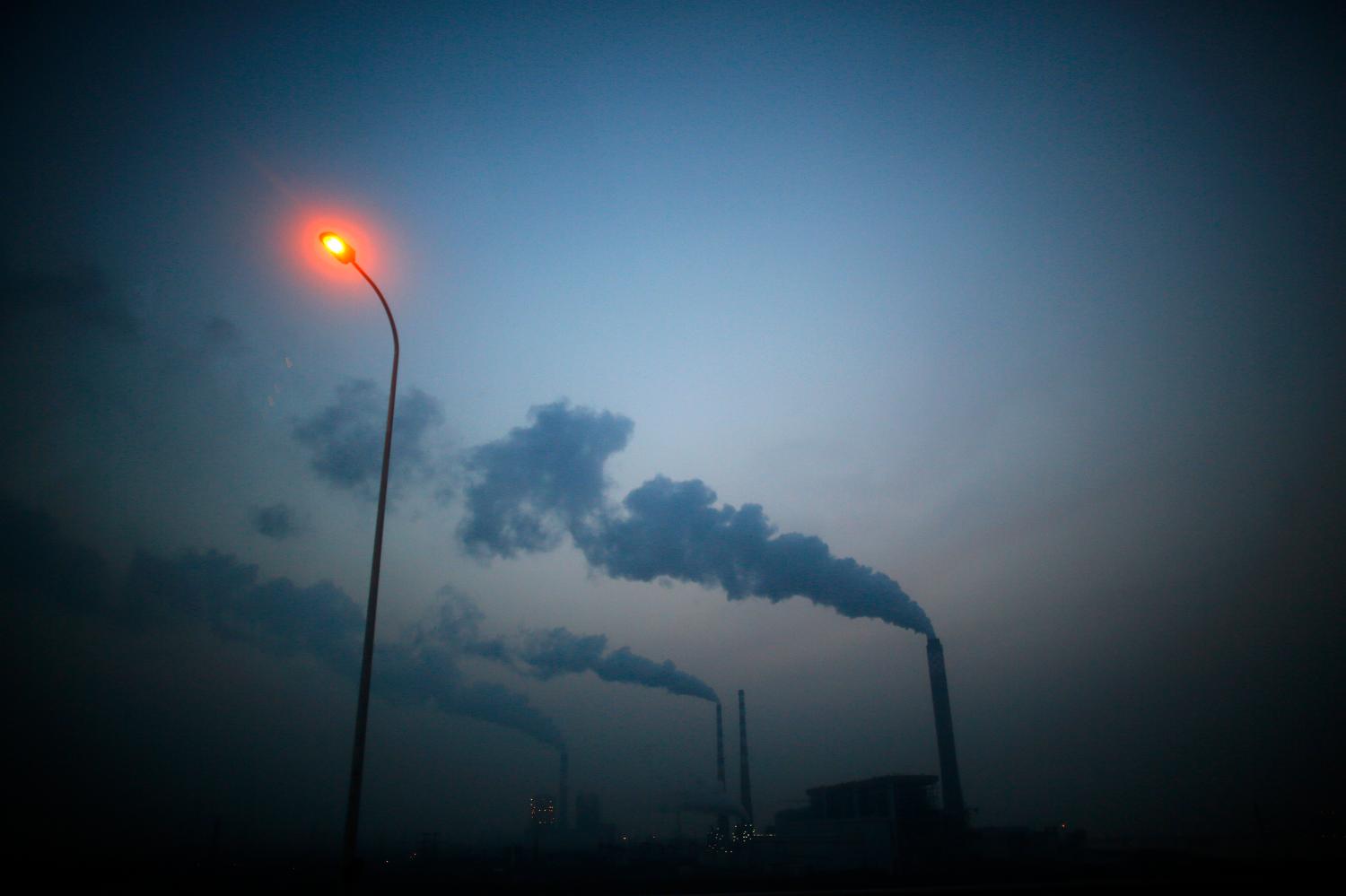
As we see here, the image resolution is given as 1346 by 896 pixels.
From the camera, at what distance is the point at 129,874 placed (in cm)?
4678

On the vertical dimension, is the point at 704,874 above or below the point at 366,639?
below

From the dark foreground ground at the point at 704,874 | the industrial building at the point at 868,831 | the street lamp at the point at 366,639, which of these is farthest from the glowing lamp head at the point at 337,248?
the industrial building at the point at 868,831

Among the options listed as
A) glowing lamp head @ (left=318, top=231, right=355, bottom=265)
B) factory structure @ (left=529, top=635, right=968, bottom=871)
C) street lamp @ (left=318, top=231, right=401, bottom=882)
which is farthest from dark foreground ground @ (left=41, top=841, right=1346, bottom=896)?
glowing lamp head @ (left=318, top=231, right=355, bottom=265)

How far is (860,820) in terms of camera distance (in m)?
50.3

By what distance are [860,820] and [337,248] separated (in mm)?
56527

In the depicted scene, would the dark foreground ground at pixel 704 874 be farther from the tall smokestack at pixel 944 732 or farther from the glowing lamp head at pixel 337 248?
the glowing lamp head at pixel 337 248

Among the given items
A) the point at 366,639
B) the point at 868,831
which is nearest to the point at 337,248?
the point at 366,639

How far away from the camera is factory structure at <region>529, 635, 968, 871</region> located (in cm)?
4700

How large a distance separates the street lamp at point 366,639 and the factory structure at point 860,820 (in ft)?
152

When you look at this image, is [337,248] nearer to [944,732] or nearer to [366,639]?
[366,639]

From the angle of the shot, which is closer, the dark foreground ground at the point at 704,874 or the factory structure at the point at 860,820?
the dark foreground ground at the point at 704,874

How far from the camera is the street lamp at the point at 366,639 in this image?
865 cm

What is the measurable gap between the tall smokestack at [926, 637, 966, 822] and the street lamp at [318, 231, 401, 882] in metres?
46.4

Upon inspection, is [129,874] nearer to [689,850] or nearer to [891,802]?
[689,850]
